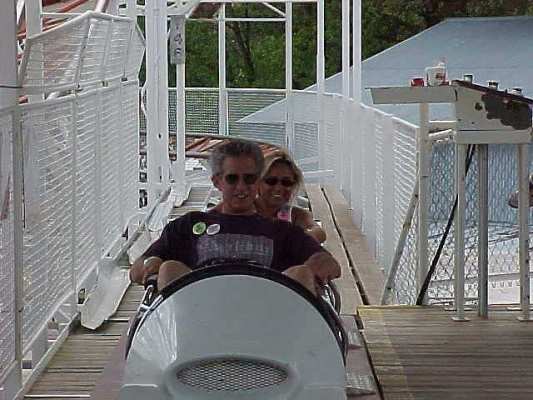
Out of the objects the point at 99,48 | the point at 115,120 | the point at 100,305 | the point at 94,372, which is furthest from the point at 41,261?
the point at 115,120

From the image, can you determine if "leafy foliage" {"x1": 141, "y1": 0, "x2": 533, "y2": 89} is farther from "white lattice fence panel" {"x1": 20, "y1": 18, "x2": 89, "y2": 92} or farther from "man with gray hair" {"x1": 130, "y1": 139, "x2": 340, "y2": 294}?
"man with gray hair" {"x1": 130, "y1": 139, "x2": 340, "y2": 294}

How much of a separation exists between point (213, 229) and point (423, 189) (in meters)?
2.32

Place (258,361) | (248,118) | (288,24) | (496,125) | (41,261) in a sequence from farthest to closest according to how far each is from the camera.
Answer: (248,118) < (288,24) < (496,125) < (41,261) < (258,361)

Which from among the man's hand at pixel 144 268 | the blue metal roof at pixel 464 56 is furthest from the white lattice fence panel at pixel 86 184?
the blue metal roof at pixel 464 56

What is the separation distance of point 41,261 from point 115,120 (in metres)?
2.82

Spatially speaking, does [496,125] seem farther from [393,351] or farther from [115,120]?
[115,120]

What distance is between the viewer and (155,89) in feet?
32.1

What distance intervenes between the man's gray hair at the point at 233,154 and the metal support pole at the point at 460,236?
1850 mm

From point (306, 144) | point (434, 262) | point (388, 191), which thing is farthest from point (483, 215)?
point (306, 144)

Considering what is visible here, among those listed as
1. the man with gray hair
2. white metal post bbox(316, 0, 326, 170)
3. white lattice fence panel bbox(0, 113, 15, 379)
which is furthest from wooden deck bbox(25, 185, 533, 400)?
white metal post bbox(316, 0, 326, 170)

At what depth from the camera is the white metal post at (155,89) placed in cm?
A: 952

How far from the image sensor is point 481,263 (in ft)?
17.2

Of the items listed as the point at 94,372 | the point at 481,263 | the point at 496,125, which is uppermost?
the point at 496,125

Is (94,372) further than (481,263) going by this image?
No
